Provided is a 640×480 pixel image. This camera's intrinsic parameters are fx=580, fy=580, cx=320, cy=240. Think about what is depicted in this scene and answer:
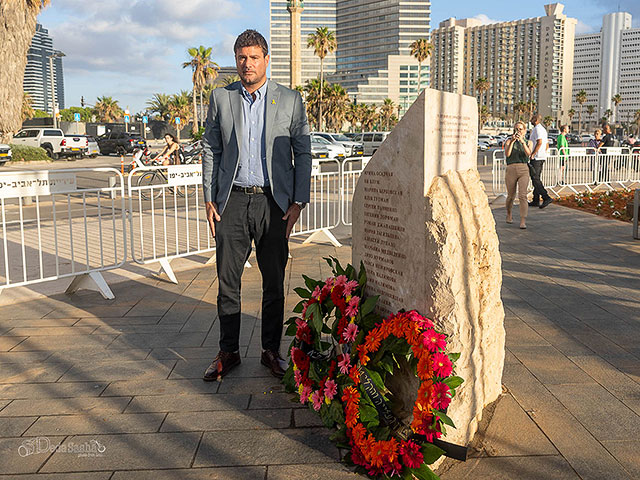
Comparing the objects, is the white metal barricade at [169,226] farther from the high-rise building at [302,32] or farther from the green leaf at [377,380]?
the high-rise building at [302,32]

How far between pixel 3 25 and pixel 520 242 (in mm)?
30292

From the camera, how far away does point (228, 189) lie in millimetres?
3697

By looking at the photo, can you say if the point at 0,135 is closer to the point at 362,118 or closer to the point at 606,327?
the point at 606,327

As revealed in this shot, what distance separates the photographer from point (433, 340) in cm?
279

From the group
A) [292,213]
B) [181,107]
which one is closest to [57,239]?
[292,213]

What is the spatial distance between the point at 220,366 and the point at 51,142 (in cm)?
3414

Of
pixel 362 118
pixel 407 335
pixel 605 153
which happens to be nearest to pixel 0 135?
pixel 605 153

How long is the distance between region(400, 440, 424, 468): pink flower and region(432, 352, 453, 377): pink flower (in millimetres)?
352

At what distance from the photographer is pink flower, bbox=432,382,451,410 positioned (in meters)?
2.71

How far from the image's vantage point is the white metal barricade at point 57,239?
5.56 metres

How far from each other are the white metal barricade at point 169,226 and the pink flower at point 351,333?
10.5 ft

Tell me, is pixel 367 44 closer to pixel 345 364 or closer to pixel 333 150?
pixel 333 150

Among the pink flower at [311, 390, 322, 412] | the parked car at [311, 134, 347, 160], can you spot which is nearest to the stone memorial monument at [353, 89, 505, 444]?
the pink flower at [311, 390, 322, 412]

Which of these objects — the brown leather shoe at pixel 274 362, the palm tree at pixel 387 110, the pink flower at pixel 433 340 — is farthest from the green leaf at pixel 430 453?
the palm tree at pixel 387 110
